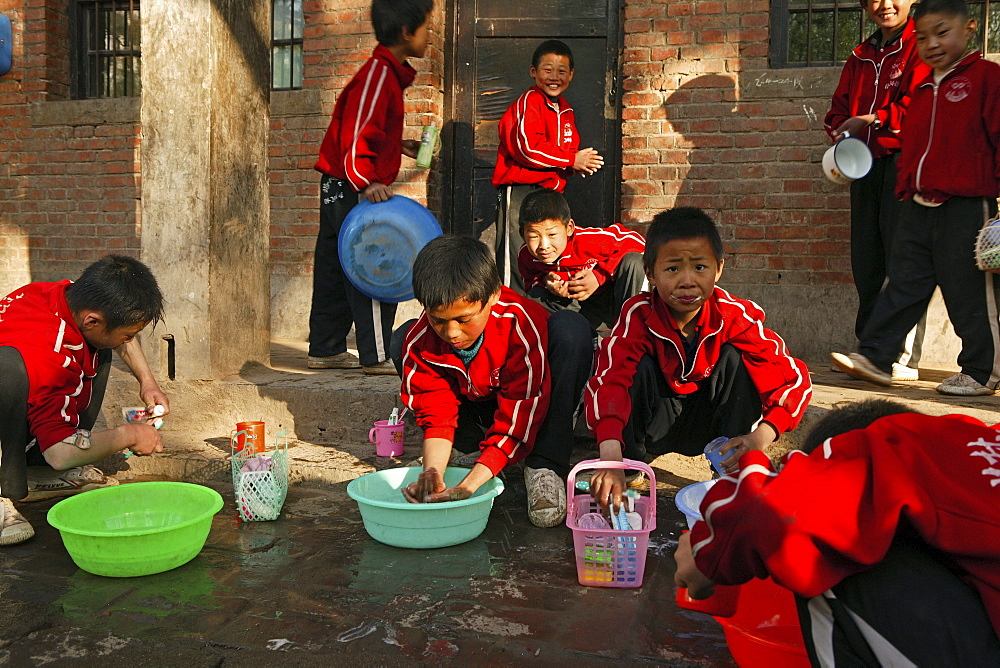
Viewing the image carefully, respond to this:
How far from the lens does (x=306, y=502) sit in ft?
10.9

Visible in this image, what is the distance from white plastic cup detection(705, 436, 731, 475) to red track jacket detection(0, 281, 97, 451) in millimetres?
2277

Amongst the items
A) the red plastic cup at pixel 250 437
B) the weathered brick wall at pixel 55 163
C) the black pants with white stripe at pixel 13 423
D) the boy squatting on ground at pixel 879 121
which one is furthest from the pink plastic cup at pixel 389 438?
the weathered brick wall at pixel 55 163

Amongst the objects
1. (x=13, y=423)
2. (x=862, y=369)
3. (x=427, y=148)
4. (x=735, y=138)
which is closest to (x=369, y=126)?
(x=427, y=148)

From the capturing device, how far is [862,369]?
4082mm

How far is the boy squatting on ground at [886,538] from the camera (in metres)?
1.34

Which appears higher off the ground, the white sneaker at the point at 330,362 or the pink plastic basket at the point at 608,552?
the white sneaker at the point at 330,362

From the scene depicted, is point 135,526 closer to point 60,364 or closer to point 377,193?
point 60,364

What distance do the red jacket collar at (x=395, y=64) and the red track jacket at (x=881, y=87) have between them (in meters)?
2.25

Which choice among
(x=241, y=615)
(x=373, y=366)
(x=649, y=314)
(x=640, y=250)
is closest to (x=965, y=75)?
(x=640, y=250)

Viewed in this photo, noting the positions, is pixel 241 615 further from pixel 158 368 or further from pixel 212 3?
pixel 212 3

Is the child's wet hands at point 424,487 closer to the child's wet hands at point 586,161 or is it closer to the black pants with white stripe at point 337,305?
the black pants with white stripe at point 337,305

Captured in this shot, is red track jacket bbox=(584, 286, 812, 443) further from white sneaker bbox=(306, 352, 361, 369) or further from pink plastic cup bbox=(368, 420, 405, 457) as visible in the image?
white sneaker bbox=(306, 352, 361, 369)

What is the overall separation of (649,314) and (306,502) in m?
1.52

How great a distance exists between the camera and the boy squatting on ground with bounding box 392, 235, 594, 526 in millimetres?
2801
